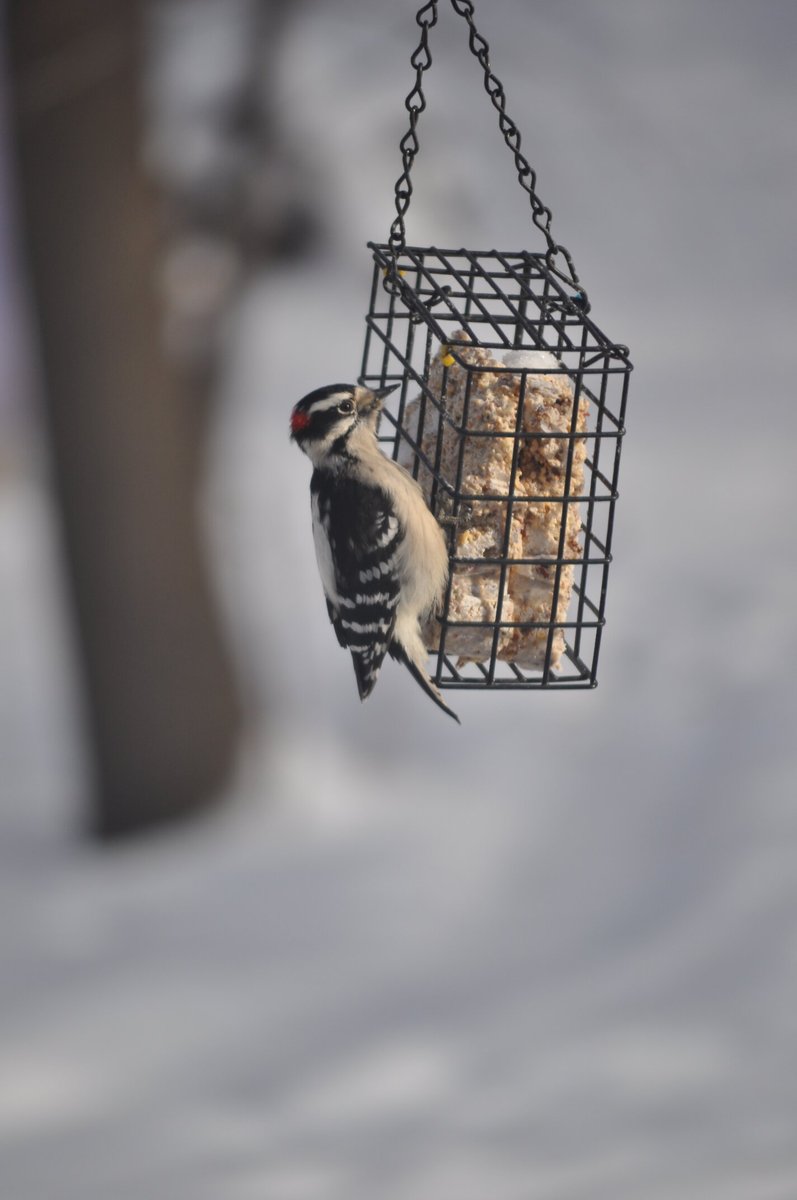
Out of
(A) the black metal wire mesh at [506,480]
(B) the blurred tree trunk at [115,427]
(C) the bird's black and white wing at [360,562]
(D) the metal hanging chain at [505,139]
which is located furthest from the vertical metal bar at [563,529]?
(B) the blurred tree trunk at [115,427]

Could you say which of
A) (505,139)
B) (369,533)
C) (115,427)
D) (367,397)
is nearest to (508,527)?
(369,533)

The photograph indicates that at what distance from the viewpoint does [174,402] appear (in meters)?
5.71

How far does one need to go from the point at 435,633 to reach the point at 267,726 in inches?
133

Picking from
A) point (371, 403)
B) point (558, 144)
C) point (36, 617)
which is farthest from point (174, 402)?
point (371, 403)

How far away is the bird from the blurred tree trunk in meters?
2.77

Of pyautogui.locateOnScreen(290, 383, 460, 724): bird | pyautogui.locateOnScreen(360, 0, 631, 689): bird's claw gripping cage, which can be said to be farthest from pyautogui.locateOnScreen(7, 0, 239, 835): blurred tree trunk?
pyautogui.locateOnScreen(290, 383, 460, 724): bird

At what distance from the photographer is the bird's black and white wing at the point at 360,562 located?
2.87 metres

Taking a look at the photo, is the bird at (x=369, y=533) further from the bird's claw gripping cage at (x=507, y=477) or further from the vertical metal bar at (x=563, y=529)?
the vertical metal bar at (x=563, y=529)

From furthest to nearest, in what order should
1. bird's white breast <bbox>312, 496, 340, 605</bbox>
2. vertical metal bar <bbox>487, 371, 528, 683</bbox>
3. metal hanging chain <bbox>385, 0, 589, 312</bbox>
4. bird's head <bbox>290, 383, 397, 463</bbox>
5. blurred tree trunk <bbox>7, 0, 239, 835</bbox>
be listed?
blurred tree trunk <bbox>7, 0, 239, 835</bbox>
bird's white breast <bbox>312, 496, 340, 605</bbox>
bird's head <bbox>290, 383, 397, 463</bbox>
vertical metal bar <bbox>487, 371, 528, 683</bbox>
metal hanging chain <bbox>385, 0, 589, 312</bbox>

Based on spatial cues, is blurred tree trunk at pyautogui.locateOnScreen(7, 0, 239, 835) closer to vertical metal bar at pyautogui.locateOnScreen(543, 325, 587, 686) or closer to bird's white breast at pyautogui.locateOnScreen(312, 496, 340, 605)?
bird's white breast at pyautogui.locateOnScreen(312, 496, 340, 605)

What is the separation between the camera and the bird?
2.85 meters

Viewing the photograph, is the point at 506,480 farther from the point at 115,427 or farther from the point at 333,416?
the point at 115,427

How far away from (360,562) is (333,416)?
0.30 m

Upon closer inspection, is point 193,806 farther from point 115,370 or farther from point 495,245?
point 495,245
